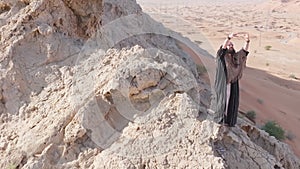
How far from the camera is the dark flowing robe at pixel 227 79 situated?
170 inches

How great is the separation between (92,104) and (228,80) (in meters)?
1.43

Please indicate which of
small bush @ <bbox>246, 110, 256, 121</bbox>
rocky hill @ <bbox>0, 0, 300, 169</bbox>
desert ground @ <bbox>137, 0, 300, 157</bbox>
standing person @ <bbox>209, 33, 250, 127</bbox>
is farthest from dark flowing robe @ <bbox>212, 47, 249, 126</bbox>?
small bush @ <bbox>246, 110, 256, 121</bbox>

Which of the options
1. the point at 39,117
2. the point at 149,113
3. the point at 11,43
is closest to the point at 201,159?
the point at 149,113

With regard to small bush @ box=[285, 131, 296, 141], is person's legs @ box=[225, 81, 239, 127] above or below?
above

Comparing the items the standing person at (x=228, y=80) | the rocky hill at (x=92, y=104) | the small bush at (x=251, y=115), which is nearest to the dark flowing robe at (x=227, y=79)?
the standing person at (x=228, y=80)

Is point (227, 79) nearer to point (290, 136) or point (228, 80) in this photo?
point (228, 80)

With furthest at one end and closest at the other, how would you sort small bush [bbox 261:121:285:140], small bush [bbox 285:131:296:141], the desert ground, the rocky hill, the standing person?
the desert ground, small bush [bbox 285:131:296:141], small bush [bbox 261:121:285:140], the standing person, the rocky hill

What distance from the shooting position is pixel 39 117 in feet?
14.0

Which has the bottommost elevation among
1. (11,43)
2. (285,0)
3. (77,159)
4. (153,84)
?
(285,0)

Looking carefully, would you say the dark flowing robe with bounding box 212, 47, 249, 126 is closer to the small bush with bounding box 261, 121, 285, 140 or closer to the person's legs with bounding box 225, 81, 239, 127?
the person's legs with bounding box 225, 81, 239, 127

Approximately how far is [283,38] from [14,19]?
31.0 m

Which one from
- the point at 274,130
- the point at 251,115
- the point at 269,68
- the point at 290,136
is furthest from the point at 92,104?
the point at 269,68

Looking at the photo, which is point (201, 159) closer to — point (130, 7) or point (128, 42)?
point (128, 42)

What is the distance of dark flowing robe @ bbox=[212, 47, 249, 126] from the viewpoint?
431 cm
